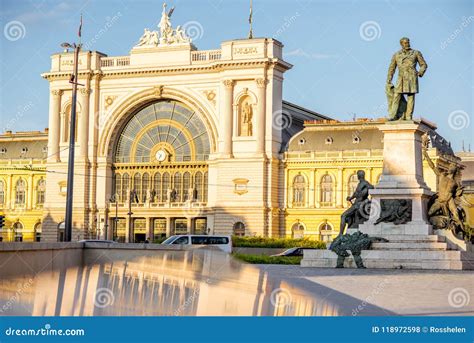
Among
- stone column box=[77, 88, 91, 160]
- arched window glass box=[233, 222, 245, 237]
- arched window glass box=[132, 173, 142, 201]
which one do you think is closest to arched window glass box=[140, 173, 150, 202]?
arched window glass box=[132, 173, 142, 201]

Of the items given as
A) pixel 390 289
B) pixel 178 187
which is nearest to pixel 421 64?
pixel 390 289

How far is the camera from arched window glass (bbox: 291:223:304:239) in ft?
277

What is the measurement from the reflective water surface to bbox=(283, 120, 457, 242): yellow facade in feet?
203

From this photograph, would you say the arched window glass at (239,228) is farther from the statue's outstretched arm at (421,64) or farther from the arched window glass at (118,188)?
the statue's outstretched arm at (421,64)

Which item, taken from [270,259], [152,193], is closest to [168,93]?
[152,193]

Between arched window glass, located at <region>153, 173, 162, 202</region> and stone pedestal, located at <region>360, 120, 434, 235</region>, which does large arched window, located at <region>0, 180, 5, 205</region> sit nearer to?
arched window glass, located at <region>153, 173, 162, 202</region>

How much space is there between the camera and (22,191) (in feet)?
322

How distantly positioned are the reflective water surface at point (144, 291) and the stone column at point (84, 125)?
6955 centimetres

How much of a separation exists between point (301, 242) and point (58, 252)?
3877cm

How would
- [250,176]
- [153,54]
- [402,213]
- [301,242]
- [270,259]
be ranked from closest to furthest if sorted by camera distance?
[402,213] < [270,259] < [301,242] < [250,176] < [153,54]

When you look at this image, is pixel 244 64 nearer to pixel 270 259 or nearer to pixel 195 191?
pixel 195 191

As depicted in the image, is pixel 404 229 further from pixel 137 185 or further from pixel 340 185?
pixel 137 185

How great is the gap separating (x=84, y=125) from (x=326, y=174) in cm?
2414

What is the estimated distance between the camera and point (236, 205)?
84125mm
